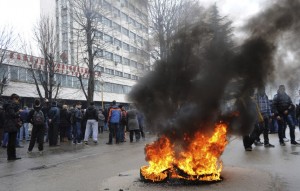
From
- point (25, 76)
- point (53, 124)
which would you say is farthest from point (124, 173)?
point (25, 76)

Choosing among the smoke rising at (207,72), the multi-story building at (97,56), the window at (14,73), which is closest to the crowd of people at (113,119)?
the smoke rising at (207,72)

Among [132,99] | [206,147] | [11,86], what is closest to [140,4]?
[132,99]

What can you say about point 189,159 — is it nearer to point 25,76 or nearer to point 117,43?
point 25,76

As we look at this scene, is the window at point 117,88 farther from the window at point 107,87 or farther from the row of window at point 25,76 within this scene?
the row of window at point 25,76

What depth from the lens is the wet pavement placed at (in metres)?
5.71

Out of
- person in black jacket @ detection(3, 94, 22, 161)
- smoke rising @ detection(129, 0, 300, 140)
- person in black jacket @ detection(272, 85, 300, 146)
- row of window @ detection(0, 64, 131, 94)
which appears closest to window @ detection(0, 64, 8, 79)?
row of window @ detection(0, 64, 131, 94)

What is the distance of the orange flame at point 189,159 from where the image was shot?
19.5ft

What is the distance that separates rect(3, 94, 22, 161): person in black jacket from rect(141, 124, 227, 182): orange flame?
586 cm

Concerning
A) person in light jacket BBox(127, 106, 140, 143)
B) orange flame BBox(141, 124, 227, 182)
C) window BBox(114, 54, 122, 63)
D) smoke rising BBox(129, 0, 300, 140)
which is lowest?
orange flame BBox(141, 124, 227, 182)

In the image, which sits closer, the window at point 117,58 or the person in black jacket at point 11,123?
the person in black jacket at point 11,123

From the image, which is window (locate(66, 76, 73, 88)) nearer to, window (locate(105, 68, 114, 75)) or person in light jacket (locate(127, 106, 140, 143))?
window (locate(105, 68, 114, 75))

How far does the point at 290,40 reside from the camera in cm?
655

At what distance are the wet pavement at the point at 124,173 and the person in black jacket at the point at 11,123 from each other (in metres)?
0.35

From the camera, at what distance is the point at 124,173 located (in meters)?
7.16
